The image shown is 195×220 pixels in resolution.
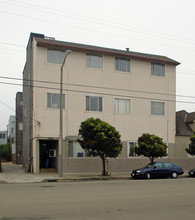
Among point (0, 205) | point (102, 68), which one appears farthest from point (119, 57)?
point (0, 205)

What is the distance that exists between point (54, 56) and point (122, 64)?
6.37m

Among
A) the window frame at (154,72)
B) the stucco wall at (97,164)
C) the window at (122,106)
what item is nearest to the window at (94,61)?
the window at (122,106)

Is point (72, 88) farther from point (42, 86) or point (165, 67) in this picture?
point (165, 67)

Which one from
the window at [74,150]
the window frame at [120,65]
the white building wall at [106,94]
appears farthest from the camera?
the window frame at [120,65]

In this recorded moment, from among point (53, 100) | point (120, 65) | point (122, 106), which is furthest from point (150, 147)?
point (53, 100)

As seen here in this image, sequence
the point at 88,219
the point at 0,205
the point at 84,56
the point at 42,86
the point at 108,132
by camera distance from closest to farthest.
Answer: the point at 88,219 < the point at 0,205 < the point at 108,132 < the point at 42,86 < the point at 84,56

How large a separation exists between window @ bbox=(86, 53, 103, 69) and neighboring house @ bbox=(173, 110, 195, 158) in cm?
1030

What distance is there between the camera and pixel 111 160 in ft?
82.7

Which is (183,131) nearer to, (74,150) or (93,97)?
(93,97)

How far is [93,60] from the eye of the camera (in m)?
26.1

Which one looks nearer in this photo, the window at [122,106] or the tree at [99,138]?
the tree at [99,138]

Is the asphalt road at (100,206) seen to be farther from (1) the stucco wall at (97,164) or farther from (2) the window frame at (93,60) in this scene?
(2) the window frame at (93,60)

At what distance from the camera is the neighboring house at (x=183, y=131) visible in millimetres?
28578

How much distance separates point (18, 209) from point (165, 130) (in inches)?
849
